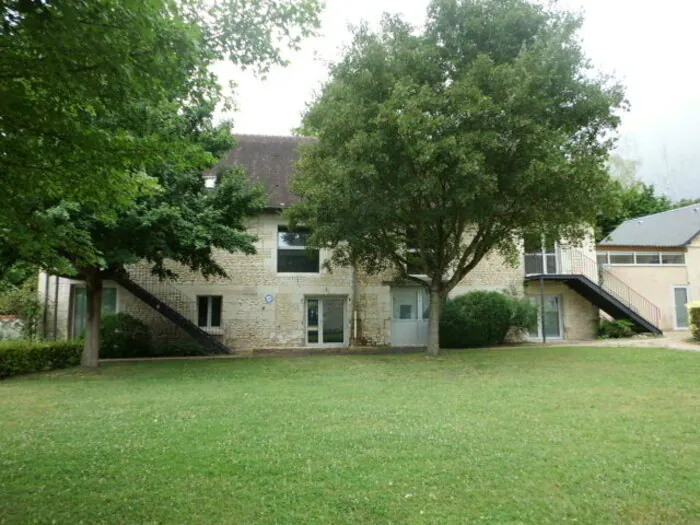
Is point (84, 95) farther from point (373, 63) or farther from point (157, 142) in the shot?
point (373, 63)

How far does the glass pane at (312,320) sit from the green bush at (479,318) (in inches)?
189

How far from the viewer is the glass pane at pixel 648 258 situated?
23188 millimetres

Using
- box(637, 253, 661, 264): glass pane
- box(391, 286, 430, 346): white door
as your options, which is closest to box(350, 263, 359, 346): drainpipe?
box(391, 286, 430, 346): white door

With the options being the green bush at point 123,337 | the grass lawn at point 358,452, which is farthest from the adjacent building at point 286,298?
the grass lawn at point 358,452

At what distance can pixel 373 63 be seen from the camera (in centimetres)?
1267

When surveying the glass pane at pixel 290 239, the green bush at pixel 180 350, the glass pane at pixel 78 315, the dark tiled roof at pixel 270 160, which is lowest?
the green bush at pixel 180 350

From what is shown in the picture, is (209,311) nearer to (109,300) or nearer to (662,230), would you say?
(109,300)

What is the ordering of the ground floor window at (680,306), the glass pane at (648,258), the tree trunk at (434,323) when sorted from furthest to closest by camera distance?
1. the glass pane at (648,258)
2. the ground floor window at (680,306)
3. the tree trunk at (434,323)

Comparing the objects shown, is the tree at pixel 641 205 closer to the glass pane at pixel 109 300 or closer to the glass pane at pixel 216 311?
the glass pane at pixel 216 311

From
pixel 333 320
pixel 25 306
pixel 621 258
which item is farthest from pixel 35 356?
pixel 621 258

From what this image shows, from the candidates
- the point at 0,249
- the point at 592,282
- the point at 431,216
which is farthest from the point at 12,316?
the point at 592,282

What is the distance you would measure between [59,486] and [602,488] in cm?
466

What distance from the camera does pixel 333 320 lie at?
63.6 feet

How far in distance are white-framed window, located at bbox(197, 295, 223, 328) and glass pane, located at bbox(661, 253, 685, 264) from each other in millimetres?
20500
